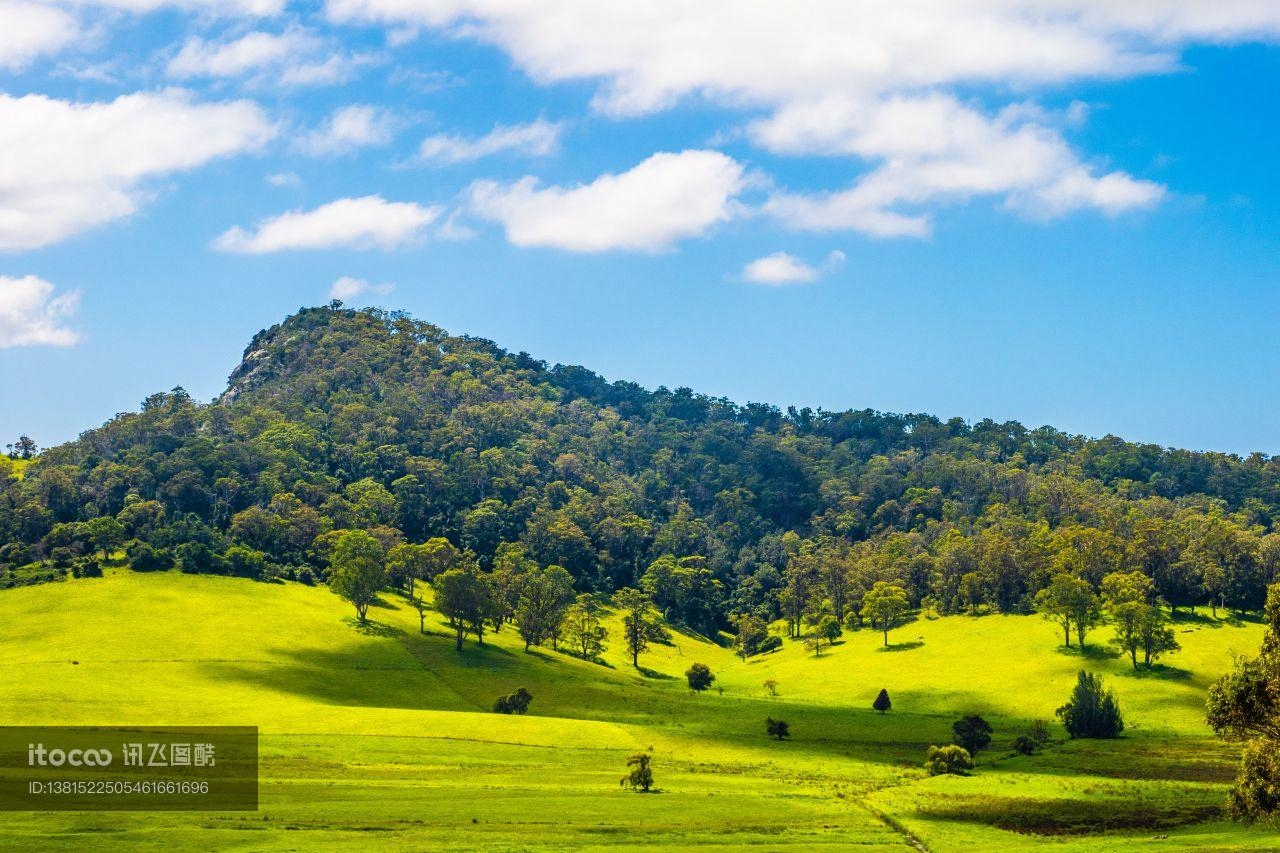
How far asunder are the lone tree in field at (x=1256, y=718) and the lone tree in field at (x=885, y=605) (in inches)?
4766

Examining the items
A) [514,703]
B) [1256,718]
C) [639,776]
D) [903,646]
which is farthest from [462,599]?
[1256,718]

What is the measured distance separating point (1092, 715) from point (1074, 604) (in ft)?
132

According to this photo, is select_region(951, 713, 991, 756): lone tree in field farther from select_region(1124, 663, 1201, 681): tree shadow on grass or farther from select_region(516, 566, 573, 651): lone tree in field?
select_region(516, 566, 573, 651): lone tree in field

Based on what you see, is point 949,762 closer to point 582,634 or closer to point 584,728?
point 584,728

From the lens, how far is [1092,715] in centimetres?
11462

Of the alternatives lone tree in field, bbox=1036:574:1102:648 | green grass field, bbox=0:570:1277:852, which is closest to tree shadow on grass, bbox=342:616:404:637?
green grass field, bbox=0:570:1277:852

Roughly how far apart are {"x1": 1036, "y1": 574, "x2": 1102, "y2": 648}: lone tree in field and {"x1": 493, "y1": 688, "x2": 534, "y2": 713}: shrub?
73385mm

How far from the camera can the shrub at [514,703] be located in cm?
12500

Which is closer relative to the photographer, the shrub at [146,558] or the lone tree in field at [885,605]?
the shrub at [146,558]

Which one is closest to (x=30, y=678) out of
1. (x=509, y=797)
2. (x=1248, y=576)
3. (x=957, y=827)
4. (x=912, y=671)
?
(x=509, y=797)

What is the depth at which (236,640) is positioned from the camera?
5723 inches

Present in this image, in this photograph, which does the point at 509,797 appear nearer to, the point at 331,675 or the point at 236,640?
the point at 331,675

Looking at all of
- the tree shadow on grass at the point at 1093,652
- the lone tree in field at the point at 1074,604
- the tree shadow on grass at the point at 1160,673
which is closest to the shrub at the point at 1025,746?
the tree shadow on grass at the point at 1160,673

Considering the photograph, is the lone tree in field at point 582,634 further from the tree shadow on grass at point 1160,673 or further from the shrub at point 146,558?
the tree shadow on grass at point 1160,673
